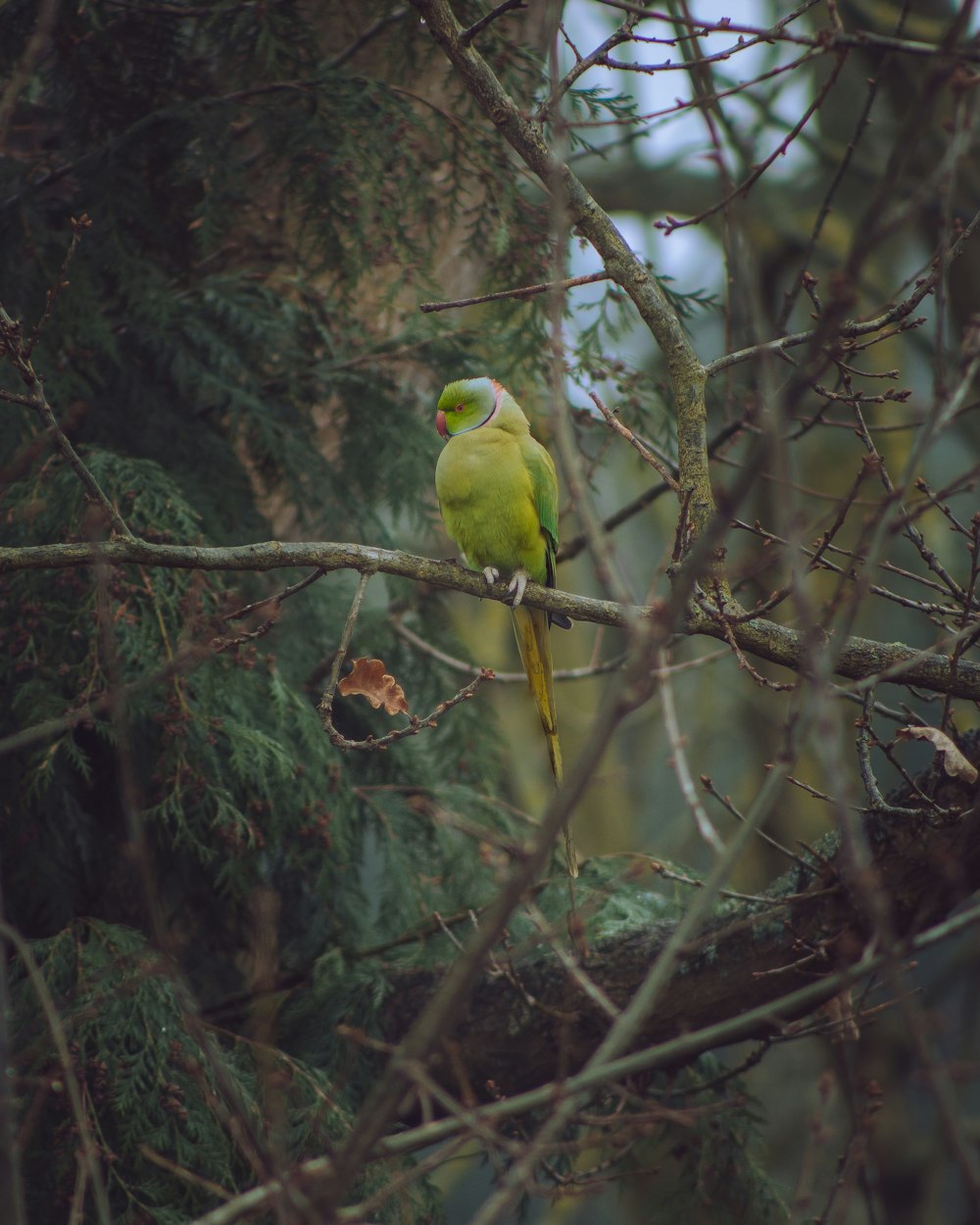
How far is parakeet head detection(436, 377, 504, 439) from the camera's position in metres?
3.13

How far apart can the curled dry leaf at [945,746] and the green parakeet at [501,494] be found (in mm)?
1139

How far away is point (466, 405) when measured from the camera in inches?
124

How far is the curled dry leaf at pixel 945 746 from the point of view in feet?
6.57

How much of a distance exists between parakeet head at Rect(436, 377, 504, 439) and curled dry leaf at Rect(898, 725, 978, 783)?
1592mm

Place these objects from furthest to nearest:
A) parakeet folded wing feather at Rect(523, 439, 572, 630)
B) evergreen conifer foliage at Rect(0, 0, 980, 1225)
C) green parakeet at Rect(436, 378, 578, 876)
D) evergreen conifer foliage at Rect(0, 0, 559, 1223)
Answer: parakeet folded wing feather at Rect(523, 439, 572, 630)
green parakeet at Rect(436, 378, 578, 876)
evergreen conifer foliage at Rect(0, 0, 559, 1223)
evergreen conifer foliage at Rect(0, 0, 980, 1225)

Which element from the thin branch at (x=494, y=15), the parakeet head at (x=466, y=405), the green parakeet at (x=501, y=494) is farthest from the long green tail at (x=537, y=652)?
the thin branch at (x=494, y=15)

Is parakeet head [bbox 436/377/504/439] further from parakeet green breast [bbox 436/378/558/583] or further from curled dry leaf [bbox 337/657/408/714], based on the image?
curled dry leaf [bbox 337/657/408/714]

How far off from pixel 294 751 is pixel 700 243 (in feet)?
23.1

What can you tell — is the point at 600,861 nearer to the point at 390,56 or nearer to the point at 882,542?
the point at 882,542

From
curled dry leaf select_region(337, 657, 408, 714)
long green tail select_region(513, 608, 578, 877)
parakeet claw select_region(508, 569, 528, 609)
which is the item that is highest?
parakeet claw select_region(508, 569, 528, 609)

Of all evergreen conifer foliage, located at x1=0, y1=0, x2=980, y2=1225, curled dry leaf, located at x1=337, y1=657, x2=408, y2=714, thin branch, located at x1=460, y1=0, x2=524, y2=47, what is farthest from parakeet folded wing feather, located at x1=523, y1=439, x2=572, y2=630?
thin branch, located at x1=460, y1=0, x2=524, y2=47

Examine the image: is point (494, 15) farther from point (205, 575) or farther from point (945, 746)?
point (945, 746)

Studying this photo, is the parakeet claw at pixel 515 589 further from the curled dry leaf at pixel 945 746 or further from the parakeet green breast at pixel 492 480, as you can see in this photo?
the curled dry leaf at pixel 945 746

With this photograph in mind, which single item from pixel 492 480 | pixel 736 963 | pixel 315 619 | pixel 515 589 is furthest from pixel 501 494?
pixel 736 963
